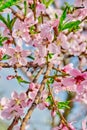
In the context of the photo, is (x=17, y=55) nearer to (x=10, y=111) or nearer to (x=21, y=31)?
(x=21, y=31)

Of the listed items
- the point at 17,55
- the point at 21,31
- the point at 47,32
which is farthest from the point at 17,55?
the point at 47,32

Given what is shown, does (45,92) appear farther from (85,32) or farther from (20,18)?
(85,32)

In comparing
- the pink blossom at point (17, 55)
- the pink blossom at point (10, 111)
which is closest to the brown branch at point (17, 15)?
the pink blossom at point (17, 55)

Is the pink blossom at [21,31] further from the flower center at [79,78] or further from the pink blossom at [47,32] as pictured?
the flower center at [79,78]

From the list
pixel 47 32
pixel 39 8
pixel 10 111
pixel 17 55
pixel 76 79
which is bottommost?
pixel 10 111

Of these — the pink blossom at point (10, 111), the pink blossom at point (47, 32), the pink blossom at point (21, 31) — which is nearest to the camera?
the pink blossom at point (47, 32)

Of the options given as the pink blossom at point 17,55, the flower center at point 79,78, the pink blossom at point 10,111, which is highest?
the pink blossom at point 17,55

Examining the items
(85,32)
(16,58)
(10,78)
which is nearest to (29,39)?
(16,58)

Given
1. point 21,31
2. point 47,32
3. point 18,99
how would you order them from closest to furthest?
point 47,32 < point 21,31 < point 18,99

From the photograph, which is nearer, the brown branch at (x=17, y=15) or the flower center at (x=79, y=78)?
the flower center at (x=79, y=78)

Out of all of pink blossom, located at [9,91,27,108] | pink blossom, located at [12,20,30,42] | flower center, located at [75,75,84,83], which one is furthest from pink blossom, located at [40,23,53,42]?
pink blossom, located at [9,91,27,108]

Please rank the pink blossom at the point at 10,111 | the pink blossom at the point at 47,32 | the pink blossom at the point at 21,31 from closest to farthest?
the pink blossom at the point at 47,32 → the pink blossom at the point at 21,31 → the pink blossom at the point at 10,111

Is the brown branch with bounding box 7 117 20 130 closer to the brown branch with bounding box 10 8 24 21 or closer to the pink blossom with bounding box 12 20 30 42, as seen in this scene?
the pink blossom with bounding box 12 20 30 42
